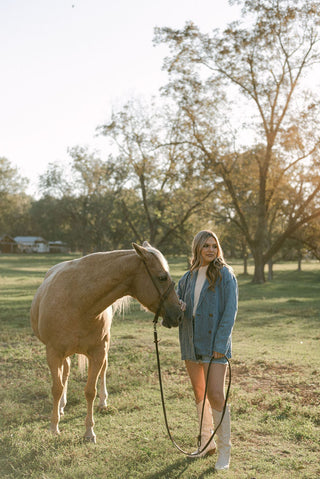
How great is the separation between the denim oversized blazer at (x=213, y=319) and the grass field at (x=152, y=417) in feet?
3.59

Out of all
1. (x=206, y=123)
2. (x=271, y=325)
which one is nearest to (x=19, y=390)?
(x=271, y=325)

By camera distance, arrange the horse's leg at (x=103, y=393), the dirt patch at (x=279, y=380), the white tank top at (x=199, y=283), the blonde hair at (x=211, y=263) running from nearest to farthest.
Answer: the blonde hair at (x=211, y=263) < the white tank top at (x=199, y=283) < the horse's leg at (x=103, y=393) < the dirt patch at (x=279, y=380)

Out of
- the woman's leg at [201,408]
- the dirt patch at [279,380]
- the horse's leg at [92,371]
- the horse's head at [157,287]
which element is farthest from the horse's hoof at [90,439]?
the dirt patch at [279,380]

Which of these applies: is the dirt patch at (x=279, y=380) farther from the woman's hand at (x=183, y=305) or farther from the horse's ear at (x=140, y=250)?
the horse's ear at (x=140, y=250)

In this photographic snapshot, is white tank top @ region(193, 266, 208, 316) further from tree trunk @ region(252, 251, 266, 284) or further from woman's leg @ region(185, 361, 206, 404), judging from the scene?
tree trunk @ region(252, 251, 266, 284)

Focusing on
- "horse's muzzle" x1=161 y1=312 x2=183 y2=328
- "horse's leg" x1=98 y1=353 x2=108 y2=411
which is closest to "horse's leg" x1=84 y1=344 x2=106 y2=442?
"horse's leg" x1=98 y1=353 x2=108 y2=411

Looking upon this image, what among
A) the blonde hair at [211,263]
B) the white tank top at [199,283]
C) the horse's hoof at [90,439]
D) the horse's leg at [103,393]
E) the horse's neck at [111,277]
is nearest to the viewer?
the blonde hair at [211,263]

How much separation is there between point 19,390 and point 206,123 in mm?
21192

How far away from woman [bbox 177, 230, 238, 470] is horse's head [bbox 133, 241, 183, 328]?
0.63ft

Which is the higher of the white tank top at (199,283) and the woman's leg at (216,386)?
the white tank top at (199,283)

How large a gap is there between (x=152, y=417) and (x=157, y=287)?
2.14 metres

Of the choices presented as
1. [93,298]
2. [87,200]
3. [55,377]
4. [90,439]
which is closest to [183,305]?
[93,298]

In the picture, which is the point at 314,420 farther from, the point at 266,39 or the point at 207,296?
the point at 266,39

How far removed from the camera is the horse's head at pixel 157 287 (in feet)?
13.7
